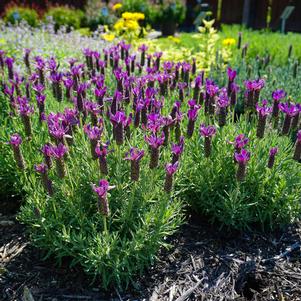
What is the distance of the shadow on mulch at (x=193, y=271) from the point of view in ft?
8.16

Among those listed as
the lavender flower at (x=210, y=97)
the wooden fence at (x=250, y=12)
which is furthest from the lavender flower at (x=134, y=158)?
the wooden fence at (x=250, y=12)

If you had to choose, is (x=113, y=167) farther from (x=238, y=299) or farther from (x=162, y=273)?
(x=238, y=299)

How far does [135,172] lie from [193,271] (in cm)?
89

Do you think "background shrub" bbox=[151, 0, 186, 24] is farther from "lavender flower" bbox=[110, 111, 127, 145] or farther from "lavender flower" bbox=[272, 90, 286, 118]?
"lavender flower" bbox=[110, 111, 127, 145]

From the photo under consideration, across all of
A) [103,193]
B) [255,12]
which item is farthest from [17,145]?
[255,12]

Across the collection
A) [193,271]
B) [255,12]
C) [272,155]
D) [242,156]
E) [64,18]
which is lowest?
[255,12]

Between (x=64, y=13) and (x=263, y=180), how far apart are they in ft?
36.4

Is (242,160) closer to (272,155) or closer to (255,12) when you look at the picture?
(272,155)

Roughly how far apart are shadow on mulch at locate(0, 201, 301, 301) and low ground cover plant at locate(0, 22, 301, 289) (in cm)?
11

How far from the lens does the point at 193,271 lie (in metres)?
2.64

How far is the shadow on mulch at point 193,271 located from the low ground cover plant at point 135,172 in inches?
4.5

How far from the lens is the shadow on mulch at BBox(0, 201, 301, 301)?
2486 millimetres

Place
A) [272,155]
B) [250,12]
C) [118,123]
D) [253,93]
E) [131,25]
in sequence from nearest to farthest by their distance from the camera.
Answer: [118,123]
[272,155]
[253,93]
[131,25]
[250,12]

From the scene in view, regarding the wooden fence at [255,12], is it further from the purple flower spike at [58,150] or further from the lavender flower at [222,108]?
the purple flower spike at [58,150]
